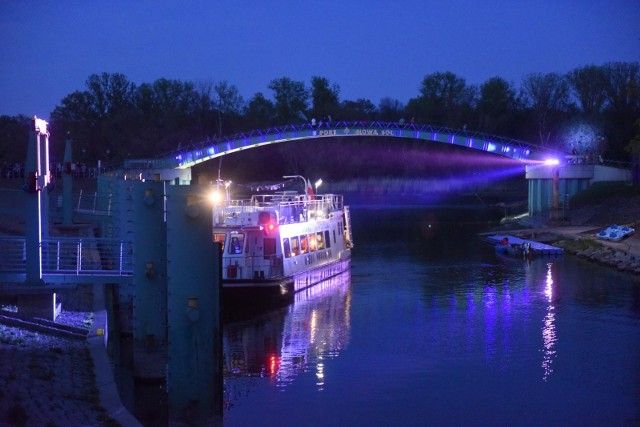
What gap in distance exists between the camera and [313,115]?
11894 centimetres

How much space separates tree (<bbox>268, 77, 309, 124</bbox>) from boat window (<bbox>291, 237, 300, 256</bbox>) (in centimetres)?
8848

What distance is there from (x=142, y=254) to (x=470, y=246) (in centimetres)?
4219

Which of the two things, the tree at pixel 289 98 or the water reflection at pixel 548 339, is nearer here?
the water reflection at pixel 548 339

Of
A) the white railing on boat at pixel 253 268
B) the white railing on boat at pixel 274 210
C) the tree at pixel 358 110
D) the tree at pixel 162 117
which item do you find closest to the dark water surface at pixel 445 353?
the white railing on boat at pixel 253 268

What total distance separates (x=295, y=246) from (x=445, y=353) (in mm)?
11564

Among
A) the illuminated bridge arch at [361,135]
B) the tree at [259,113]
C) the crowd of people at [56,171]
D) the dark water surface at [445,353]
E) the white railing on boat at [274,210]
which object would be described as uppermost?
the tree at [259,113]

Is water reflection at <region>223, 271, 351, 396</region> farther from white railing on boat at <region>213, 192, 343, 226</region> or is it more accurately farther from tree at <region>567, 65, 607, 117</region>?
tree at <region>567, 65, 607, 117</region>

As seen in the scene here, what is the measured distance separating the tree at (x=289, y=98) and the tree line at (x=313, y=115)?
15cm

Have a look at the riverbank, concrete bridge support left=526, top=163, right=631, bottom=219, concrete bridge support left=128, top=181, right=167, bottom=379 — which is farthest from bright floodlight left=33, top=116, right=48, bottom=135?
concrete bridge support left=526, top=163, right=631, bottom=219

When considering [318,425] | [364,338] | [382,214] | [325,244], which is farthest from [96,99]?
[318,425]

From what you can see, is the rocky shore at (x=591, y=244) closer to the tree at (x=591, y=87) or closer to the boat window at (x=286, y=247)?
the boat window at (x=286, y=247)

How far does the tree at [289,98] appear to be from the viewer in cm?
12300

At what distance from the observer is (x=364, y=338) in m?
27.1

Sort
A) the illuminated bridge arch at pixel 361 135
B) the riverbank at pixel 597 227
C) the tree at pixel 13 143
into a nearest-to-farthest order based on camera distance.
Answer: the riverbank at pixel 597 227 → the illuminated bridge arch at pixel 361 135 → the tree at pixel 13 143
